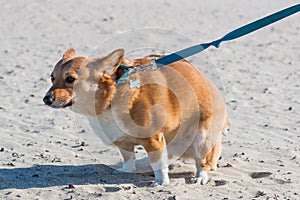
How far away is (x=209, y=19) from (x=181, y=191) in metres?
12.7

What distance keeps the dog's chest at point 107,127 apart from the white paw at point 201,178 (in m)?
1.02

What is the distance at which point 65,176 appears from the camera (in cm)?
688

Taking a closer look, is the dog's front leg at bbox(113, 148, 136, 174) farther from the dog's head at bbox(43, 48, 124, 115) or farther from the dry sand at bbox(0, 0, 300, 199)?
the dog's head at bbox(43, 48, 124, 115)

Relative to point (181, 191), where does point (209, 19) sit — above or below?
above

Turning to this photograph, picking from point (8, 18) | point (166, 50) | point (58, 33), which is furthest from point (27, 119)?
point (8, 18)

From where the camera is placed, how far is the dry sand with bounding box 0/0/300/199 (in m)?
6.60

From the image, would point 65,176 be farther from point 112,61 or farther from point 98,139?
point 112,61

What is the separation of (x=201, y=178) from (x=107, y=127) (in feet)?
3.94

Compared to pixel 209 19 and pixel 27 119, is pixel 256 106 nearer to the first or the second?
pixel 27 119

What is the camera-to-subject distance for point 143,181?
684 centimetres

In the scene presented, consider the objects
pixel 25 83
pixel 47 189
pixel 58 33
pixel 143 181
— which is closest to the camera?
pixel 47 189

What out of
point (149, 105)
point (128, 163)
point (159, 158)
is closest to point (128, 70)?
point (149, 105)

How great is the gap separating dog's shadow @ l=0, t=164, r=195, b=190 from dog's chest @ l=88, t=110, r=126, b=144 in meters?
0.50

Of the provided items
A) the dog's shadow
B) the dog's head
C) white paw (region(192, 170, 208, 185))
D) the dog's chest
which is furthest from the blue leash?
white paw (region(192, 170, 208, 185))
